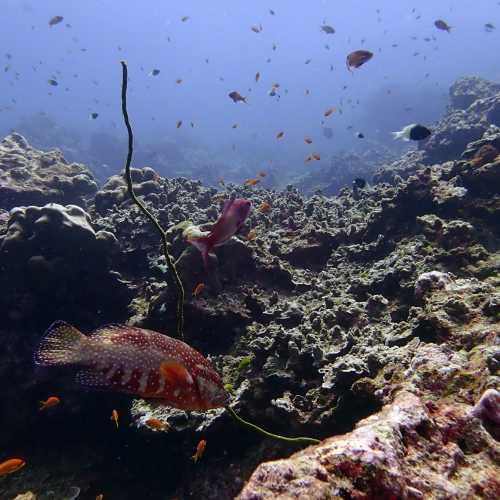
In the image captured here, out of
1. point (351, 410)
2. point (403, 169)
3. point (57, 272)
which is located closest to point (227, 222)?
point (351, 410)

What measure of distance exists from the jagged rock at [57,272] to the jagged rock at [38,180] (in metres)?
4.30

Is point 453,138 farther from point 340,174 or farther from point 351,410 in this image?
point 351,410

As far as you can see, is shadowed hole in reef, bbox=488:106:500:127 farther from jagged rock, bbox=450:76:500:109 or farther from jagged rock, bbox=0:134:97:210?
jagged rock, bbox=0:134:97:210

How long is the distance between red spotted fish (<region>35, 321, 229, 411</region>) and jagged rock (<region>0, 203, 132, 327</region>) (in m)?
4.22

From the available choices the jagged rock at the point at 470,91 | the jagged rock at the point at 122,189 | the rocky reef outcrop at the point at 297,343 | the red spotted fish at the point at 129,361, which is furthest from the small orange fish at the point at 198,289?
the jagged rock at the point at 470,91

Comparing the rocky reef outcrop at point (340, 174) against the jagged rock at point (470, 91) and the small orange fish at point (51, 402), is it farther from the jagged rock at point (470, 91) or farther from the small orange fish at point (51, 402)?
the small orange fish at point (51, 402)

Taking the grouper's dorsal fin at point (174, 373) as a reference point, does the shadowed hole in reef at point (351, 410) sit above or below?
below

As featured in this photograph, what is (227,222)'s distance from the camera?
339 cm

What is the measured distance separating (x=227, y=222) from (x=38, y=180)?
30.9ft

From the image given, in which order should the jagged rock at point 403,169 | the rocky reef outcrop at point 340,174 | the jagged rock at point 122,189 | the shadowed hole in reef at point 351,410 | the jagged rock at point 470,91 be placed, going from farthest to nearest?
the rocky reef outcrop at point 340,174 → the jagged rock at point 470,91 → the jagged rock at point 403,169 → the jagged rock at point 122,189 → the shadowed hole in reef at point 351,410

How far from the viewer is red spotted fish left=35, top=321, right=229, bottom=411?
1926 mm

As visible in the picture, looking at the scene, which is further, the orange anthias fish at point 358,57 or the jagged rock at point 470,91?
the jagged rock at point 470,91

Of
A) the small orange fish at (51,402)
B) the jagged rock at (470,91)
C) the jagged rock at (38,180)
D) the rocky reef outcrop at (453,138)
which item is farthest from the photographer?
the jagged rock at (470,91)

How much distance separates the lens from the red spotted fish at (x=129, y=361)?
1926mm
